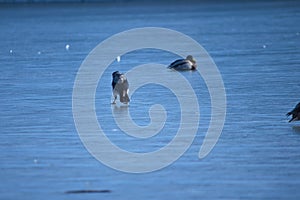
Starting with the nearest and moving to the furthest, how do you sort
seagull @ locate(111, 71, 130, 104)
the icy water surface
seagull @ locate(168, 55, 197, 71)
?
the icy water surface → seagull @ locate(111, 71, 130, 104) → seagull @ locate(168, 55, 197, 71)

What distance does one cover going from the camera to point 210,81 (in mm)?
20094

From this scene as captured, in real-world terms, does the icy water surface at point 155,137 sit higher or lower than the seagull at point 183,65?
lower

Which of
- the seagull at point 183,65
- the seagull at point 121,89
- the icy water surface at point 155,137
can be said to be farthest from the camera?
the seagull at point 183,65

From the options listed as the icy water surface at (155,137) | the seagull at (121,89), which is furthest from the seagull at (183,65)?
the seagull at (121,89)

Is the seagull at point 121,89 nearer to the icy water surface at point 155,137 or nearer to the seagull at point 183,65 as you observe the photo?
the icy water surface at point 155,137

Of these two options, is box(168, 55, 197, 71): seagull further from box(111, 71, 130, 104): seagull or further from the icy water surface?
box(111, 71, 130, 104): seagull

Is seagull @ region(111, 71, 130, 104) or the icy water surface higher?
seagull @ region(111, 71, 130, 104)

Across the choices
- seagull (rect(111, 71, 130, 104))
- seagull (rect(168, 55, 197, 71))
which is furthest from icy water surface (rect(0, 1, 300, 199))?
seagull (rect(168, 55, 197, 71))

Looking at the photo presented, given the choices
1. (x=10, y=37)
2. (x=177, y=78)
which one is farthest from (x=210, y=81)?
(x=10, y=37)

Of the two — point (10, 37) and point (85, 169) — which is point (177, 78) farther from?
point (10, 37)

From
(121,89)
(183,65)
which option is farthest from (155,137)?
(183,65)

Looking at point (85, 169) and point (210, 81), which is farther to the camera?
point (210, 81)

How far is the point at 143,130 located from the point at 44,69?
9.59m

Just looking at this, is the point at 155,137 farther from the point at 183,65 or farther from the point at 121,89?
the point at 183,65
